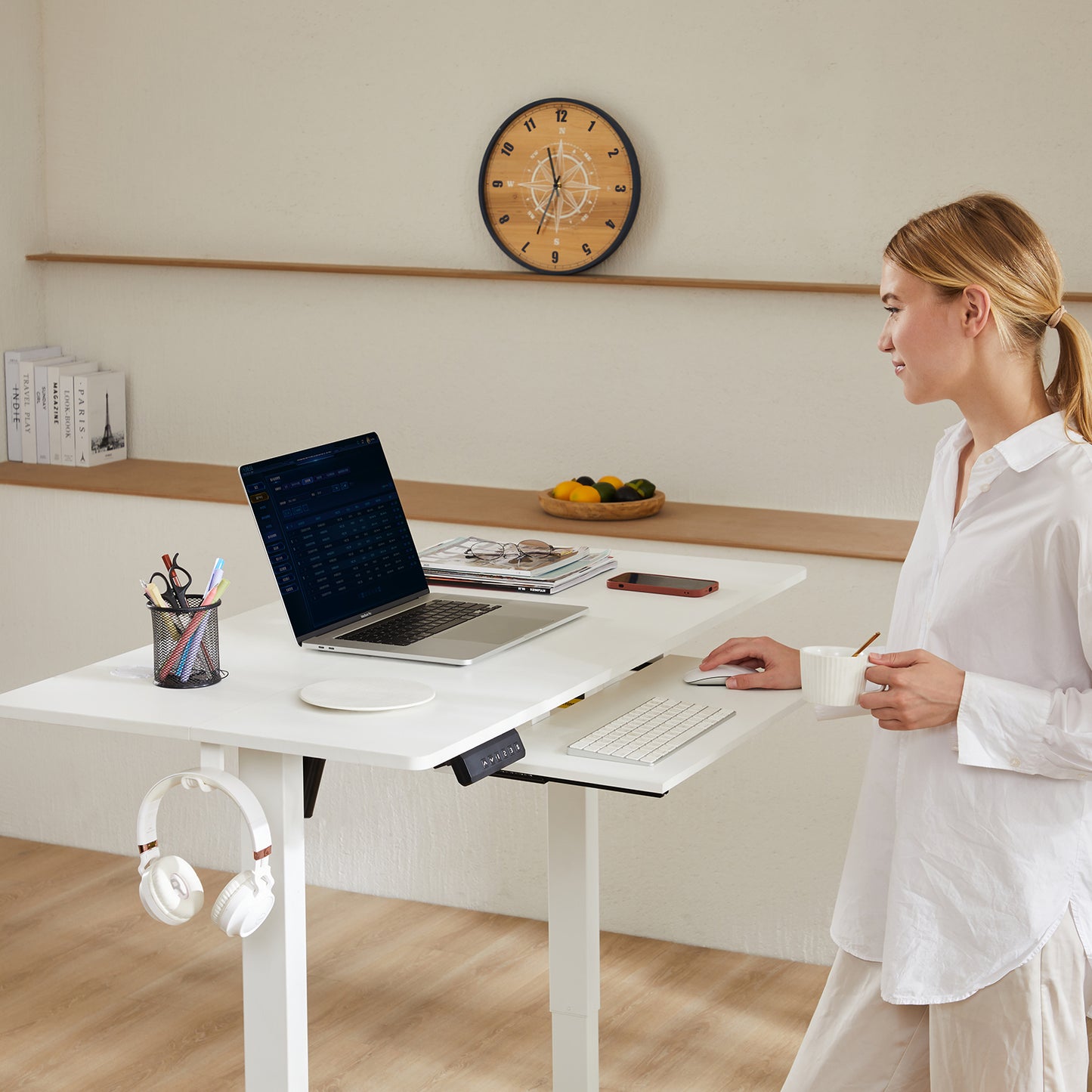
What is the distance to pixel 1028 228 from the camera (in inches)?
66.2

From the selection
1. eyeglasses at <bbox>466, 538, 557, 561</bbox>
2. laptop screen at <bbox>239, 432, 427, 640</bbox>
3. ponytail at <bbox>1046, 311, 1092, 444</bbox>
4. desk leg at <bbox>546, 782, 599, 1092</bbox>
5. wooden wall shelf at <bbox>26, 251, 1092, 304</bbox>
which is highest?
wooden wall shelf at <bbox>26, 251, 1092, 304</bbox>

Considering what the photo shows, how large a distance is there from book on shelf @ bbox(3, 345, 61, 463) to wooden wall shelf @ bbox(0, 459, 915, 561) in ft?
0.17

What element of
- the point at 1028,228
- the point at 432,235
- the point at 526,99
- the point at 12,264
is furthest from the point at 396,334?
the point at 1028,228

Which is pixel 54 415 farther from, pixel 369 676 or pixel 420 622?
pixel 369 676

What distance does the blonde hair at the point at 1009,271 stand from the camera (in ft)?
5.44

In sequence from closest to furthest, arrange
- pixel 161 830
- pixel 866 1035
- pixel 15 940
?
pixel 866 1035, pixel 15 940, pixel 161 830

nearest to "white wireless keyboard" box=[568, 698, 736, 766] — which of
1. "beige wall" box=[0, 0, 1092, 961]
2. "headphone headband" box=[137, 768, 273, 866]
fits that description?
"headphone headband" box=[137, 768, 273, 866]

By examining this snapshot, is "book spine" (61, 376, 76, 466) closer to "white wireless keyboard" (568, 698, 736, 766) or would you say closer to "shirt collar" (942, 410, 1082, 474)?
"white wireless keyboard" (568, 698, 736, 766)

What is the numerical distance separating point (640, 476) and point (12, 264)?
1.74 metres

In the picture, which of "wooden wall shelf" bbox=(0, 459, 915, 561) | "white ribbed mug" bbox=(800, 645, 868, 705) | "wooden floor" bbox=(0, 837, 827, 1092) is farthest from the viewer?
"wooden wall shelf" bbox=(0, 459, 915, 561)

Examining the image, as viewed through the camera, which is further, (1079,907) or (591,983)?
(591,983)

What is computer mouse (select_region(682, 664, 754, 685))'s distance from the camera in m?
2.19

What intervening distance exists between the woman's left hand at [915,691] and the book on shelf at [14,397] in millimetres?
2877

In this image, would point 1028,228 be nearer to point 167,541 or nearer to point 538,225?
point 538,225
